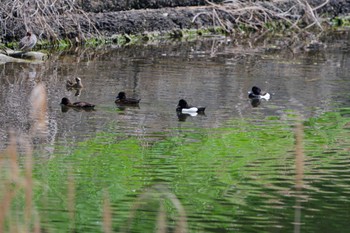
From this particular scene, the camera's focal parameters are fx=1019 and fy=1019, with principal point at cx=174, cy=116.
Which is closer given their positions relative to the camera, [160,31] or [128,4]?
[160,31]

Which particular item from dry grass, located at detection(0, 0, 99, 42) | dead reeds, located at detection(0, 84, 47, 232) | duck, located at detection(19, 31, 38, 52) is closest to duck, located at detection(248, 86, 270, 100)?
dead reeds, located at detection(0, 84, 47, 232)

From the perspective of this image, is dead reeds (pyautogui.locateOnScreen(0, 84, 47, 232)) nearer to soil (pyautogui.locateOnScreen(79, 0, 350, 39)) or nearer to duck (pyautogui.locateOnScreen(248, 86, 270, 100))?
duck (pyautogui.locateOnScreen(248, 86, 270, 100))

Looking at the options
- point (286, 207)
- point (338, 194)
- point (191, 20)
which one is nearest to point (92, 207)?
point (286, 207)

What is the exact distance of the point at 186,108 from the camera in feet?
45.5

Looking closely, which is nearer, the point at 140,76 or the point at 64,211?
the point at 64,211

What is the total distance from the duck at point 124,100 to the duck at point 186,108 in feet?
2.34

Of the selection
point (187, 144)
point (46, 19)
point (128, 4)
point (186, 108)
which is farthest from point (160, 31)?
point (187, 144)

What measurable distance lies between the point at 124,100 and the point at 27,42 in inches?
237

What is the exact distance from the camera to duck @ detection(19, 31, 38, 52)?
1998 centimetres

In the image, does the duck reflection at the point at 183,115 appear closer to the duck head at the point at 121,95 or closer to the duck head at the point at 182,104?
the duck head at the point at 182,104

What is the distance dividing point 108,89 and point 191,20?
9.03 metres

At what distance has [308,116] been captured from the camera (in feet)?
44.9

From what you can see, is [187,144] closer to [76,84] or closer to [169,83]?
[76,84]

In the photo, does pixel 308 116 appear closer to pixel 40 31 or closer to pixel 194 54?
pixel 194 54
